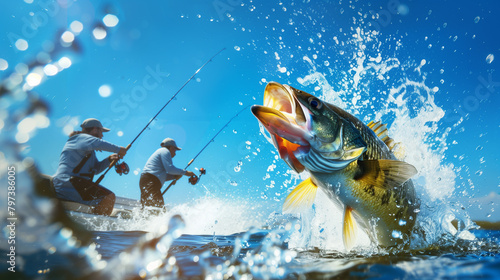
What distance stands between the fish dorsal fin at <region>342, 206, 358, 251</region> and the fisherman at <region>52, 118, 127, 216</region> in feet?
20.1

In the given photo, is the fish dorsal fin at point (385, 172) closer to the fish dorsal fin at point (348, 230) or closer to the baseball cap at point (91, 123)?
the fish dorsal fin at point (348, 230)

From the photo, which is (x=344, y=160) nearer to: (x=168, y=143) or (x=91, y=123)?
(x=91, y=123)

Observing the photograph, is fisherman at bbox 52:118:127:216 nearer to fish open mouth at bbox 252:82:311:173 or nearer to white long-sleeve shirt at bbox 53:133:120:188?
white long-sleeve shirt at bbox 53:133:120:188

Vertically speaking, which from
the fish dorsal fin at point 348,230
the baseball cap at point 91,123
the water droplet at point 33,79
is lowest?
the fish dorsal fin at point 348,230

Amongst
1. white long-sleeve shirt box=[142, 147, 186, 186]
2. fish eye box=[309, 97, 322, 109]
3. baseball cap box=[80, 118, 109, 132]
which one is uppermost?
baseball cap box=[80, 118, 109, 132]

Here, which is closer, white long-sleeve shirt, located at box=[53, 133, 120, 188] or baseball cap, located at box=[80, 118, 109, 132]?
white long-sleeve shirt, located at box=[53, 133, 120, 188]

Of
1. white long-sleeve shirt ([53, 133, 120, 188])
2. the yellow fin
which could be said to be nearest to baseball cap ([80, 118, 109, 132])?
white long-sleeve shirt ([53, 133, 120, 188])

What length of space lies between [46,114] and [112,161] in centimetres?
718

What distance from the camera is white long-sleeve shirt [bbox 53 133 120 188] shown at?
21.0ft

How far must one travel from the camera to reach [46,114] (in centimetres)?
147

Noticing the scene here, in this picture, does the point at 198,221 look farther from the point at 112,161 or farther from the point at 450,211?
the point at 450,211

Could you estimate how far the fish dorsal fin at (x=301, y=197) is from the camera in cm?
328

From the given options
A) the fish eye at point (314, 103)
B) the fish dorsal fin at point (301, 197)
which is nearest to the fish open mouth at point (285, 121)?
the fish eye at point (314, 103)

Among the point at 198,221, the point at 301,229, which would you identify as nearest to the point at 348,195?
the point at 301,229
